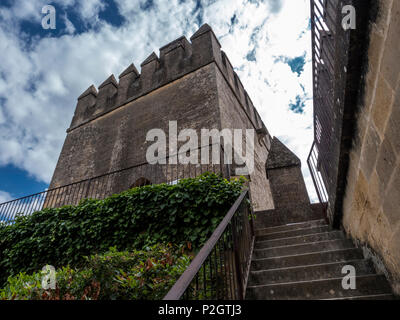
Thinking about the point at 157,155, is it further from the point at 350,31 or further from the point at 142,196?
the point at 350,31

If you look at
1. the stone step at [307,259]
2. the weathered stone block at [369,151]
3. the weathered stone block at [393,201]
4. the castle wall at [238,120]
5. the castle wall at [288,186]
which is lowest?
the stone step at [307,259]

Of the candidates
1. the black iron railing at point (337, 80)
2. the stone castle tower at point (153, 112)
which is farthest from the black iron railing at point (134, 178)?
the black iron railing at point (337, 80)

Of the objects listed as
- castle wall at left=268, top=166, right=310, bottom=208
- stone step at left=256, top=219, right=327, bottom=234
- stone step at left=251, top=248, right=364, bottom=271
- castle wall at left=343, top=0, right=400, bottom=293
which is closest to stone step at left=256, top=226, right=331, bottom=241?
stone step at left=256, top=219, right=327, bottom=234

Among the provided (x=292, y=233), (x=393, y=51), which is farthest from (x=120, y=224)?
(x=393, y=51)

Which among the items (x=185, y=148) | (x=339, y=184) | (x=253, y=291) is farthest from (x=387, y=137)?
(x=185, y=148)

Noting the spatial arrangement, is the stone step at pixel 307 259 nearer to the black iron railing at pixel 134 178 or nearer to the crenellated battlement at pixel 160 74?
the black iron railing at pixel 134 178

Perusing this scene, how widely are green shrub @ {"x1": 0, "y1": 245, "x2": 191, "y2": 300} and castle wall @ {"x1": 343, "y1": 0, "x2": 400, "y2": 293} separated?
7.79 feet

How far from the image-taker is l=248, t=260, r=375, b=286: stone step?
2.74m

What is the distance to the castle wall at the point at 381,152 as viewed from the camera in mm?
1746

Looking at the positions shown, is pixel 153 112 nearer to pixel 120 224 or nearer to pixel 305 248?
pixel 120 224

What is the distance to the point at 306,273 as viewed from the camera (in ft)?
9.35

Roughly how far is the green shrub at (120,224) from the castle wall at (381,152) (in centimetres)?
227

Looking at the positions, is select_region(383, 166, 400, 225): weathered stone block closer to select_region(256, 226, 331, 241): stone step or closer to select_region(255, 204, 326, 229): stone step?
select_region(256, 226, 331, 241): stone step

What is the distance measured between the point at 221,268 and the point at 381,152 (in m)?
1.76
